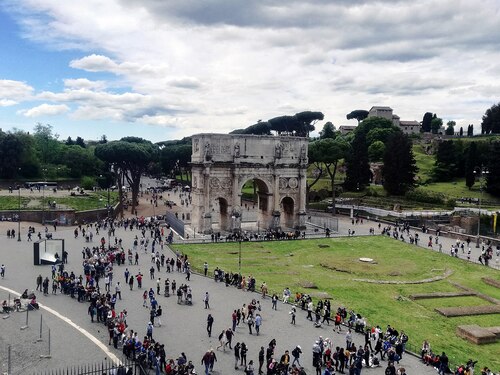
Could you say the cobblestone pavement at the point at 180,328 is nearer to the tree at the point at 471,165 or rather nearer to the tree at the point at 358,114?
the tree at the point at 471,165

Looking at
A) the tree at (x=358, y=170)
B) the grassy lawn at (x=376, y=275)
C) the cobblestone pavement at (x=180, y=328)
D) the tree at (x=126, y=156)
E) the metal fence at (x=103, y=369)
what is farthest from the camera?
the tree at (x=358, y=170)

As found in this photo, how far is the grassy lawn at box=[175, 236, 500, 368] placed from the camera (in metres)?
24.8

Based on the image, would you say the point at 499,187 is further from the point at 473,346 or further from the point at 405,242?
the point at 473,346

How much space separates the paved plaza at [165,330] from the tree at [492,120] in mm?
100985

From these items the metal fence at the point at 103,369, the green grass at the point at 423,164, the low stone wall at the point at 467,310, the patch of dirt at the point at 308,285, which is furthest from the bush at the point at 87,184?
the metal fence at the point at 103,369

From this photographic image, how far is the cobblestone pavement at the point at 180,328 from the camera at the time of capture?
2005cm

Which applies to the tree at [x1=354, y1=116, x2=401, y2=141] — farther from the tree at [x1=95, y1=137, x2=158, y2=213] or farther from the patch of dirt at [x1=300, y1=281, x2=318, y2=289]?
the patch of dirt at [x1=300, y1=281, x2=318, y2=289]

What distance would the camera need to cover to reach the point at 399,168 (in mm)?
74438

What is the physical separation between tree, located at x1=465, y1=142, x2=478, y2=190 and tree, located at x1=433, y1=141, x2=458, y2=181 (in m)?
4.94

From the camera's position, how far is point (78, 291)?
Answer: 27.7 m

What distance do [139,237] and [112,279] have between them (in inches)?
634

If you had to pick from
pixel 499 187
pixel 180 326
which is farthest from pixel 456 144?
pixel 180 326

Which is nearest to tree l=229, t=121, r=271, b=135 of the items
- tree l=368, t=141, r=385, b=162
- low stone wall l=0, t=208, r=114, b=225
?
tree l=368, t=141, r=385, b=162

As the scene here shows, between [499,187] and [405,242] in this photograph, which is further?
[499,187]
